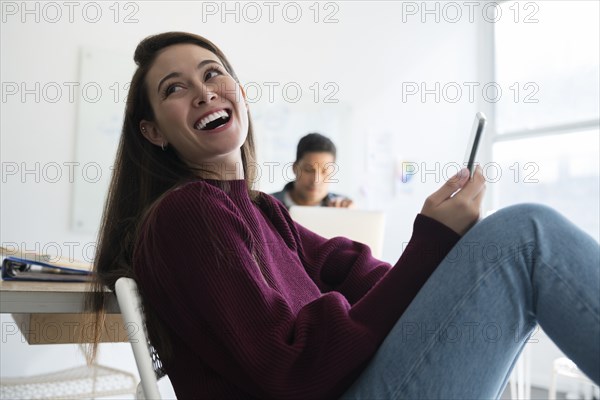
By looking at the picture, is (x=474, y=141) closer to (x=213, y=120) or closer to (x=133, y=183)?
(x=213, y=120)

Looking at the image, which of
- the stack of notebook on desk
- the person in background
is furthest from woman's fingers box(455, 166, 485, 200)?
the person in background

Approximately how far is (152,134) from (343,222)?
1.07 m

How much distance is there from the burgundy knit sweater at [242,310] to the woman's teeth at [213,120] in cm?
21

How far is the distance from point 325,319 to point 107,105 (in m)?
2.62

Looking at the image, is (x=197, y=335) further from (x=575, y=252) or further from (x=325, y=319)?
(x=575, y=252)

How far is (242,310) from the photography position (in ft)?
2.48

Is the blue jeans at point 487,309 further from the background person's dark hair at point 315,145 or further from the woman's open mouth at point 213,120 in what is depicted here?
the background person's dark hair at point 315,145

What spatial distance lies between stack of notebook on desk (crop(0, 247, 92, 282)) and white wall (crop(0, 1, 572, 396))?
1.93 metres

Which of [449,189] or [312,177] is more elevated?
[312,177]

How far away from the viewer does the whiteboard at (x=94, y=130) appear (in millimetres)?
3021

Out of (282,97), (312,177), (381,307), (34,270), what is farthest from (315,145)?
(381,307)

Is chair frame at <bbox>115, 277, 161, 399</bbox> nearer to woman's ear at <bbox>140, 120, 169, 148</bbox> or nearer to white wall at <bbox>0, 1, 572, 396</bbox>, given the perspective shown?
woman's ear at <bbox>140, 120, 169, 148</bbox>

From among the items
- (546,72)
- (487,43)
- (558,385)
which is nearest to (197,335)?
(558,385)

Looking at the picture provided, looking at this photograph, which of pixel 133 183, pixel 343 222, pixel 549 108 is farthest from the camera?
pixel 549 108
